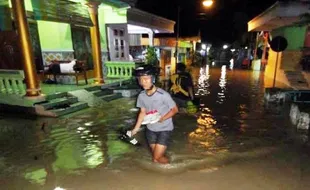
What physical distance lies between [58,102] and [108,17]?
7.33m

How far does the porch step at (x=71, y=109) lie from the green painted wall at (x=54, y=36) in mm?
4081

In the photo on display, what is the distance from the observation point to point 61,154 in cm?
529

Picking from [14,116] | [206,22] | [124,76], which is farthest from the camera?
[206,22]

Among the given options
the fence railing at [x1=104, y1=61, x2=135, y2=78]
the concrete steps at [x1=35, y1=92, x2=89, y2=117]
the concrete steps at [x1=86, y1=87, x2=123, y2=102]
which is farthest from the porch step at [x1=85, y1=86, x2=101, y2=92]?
the fence railing at [x1=104, y1=61, x2=135, y2=78]

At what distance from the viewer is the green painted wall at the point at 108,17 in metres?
13.9

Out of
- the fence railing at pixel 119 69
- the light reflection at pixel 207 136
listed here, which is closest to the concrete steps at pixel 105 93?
the fence railing at pixel 119 69

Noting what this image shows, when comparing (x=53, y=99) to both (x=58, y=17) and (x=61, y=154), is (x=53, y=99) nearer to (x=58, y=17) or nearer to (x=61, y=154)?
(x=58, y=17)

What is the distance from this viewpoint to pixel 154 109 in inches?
173

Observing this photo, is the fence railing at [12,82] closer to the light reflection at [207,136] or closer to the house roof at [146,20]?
the light reflection at [207,136]

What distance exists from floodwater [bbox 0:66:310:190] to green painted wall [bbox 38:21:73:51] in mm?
4784

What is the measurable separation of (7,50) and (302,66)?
15961mm

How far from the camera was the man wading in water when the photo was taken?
166 inches

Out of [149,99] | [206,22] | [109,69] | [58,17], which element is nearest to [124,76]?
[109,69]

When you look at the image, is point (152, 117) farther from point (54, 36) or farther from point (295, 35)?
point (295, 35)
